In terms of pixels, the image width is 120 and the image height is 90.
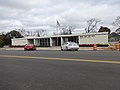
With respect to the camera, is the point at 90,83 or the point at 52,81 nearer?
the point at 90,83

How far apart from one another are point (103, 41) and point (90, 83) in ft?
168

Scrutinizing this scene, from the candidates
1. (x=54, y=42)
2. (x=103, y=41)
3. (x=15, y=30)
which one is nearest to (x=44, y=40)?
(x=54, y=42)

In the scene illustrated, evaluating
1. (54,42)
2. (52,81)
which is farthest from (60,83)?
(54,42)

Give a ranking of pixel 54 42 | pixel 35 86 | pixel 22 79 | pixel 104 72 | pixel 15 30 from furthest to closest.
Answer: pixel 15 30
pixel 54 42
pixel 104 72
pixel 22 79
pixel 35 86

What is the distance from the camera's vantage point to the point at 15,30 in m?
137

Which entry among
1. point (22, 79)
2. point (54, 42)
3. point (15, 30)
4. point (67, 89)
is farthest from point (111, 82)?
point (15, 30)

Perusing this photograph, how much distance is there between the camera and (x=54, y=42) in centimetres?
7494

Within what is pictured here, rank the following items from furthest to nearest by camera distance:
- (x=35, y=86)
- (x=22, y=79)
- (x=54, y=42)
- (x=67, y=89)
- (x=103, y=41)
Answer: (x=54, y=42)
(x=103, y=41)
(x=22, y=79)
(x=35, y=86)
(x=67, y=89)

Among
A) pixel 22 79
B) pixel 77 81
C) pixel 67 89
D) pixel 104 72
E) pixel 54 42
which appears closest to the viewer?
pixel 67 89

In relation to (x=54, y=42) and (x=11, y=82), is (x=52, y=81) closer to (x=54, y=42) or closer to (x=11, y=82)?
(x=11, y=82)

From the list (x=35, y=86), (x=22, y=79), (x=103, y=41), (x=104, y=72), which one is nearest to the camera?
(x=35, y=86)

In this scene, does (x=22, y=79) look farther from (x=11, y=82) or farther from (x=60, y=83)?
(x=60, y=83)

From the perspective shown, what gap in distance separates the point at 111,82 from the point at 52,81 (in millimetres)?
2159

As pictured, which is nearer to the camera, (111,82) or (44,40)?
(111,82)
